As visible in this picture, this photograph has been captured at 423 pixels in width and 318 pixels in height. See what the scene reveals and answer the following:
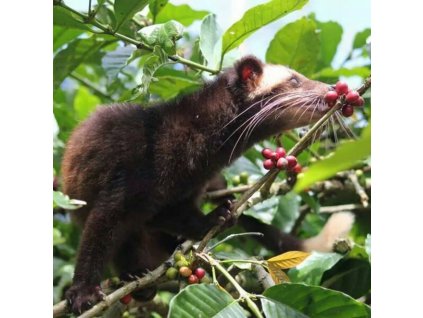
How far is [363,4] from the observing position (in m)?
1.61

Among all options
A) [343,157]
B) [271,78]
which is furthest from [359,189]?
[343,157]

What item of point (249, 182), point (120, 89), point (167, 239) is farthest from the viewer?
point (120, 89)

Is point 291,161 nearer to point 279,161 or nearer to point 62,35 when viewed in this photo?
point 279,161

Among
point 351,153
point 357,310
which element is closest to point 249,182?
point 357,310

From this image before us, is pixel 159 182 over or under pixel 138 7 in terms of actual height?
under

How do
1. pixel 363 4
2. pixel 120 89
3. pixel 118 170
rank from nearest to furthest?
pixel 363 4 → pixel 118 170 → pixel 120 89

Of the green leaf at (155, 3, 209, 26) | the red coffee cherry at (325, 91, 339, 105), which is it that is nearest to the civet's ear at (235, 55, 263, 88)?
the green leaf at (155, 3, 209, 26)

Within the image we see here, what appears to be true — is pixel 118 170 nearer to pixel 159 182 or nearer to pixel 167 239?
pixel 159 182

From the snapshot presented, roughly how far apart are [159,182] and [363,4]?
0.67 metres

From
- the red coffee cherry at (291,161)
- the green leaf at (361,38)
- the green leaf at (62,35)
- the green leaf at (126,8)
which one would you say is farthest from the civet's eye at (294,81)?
the green leaf at (62,35)

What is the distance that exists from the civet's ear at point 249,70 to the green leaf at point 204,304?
744mm

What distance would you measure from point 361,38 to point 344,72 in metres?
0.14

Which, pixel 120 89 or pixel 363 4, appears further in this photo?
pixel 120 89

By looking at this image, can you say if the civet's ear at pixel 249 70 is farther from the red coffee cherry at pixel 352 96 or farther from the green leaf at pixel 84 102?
the green leaf at pixel 84 102
